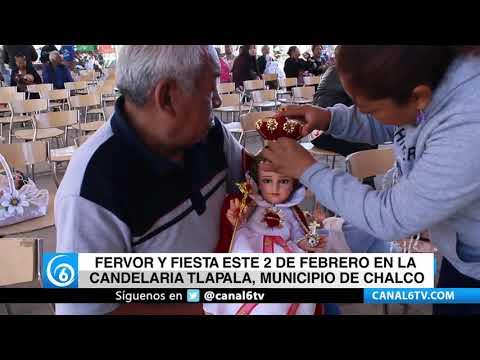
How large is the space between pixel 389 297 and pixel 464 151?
50 cm

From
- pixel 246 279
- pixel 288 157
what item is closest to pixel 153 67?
pixel 288 157

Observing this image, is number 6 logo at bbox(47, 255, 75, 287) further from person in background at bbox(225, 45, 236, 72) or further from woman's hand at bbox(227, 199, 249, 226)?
person in background at bbox(225, 45, 236, 72)

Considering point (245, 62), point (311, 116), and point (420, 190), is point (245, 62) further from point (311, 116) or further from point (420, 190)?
point (420, 190)

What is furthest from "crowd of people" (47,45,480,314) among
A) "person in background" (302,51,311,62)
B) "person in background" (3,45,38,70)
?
"person in background" (3,45,38,70)

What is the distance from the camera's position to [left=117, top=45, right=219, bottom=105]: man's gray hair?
1040 mm

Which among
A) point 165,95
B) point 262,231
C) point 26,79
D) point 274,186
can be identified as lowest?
point 262,231

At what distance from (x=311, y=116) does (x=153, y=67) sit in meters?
0.42

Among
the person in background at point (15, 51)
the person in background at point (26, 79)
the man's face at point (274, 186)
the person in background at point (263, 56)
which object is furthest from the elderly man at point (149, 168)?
→ the person in background at point (26, 79)

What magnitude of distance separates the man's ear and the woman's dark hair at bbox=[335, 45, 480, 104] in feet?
1.35

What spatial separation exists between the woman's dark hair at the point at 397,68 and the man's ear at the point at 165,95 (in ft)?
1.35

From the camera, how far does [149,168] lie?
108cm
